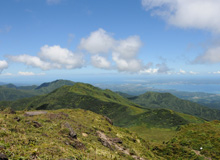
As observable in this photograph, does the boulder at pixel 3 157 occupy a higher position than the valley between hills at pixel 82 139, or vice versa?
the boulder at pixel 3 157

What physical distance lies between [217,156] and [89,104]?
6613 inches

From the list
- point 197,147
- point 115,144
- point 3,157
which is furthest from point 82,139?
point 197,147

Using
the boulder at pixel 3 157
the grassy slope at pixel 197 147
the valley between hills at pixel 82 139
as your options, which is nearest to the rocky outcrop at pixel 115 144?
the valley between hills at pixel 82 139

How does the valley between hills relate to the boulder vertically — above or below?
below

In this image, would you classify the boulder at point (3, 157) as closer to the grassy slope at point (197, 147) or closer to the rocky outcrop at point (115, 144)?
the rocky outcrop at point (115, 144)

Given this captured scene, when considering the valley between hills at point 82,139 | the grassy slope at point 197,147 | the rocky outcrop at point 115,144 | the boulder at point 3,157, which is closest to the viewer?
the boulder at point 3,157

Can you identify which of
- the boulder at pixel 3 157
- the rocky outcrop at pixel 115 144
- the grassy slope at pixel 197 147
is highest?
the boulder at pixel 3 157

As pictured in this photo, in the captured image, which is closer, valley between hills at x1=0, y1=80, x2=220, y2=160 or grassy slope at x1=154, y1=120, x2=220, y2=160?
valley between hills at x1=0, y1=80, x2=220, y2=160

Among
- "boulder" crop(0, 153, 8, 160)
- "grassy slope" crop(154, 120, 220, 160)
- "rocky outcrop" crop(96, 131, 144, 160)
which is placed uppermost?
"boulder" crop(0, 153, 8, 160)

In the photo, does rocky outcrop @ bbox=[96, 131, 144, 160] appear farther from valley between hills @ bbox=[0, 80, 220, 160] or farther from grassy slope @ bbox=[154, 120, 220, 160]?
grassy slope @ bbox=[154, 120, 220, 160]

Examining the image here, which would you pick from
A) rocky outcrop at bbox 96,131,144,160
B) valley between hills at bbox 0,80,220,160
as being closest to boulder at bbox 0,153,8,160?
valley between hills at bbox 0,80,220,160

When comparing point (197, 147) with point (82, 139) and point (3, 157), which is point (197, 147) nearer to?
point (82, 139)

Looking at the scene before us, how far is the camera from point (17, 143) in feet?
47.1

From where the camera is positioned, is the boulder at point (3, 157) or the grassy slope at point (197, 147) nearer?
the boulder at point (3, 157)
